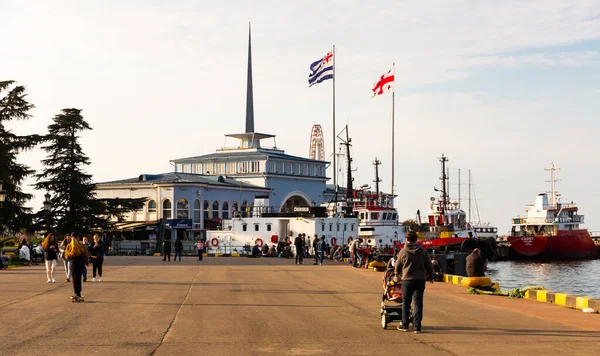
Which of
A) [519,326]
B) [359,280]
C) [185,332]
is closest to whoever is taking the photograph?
[185,332]

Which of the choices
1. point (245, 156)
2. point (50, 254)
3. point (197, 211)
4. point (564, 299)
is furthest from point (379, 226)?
point (564, 299)

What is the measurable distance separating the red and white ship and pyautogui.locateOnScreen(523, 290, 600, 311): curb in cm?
6970

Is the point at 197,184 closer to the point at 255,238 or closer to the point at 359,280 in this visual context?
the point at 255,238

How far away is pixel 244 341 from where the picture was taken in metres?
13.1

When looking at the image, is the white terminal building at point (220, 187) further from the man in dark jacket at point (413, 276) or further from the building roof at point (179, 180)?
the man in dark jacket at point (413, 276)

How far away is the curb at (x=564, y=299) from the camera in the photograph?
1906 cm

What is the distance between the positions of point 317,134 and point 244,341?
105 meters

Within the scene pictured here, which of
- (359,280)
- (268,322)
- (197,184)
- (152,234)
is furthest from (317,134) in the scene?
(268,322)

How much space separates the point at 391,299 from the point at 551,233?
86.2 m

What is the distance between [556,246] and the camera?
303 feet

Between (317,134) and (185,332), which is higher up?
(317,134)

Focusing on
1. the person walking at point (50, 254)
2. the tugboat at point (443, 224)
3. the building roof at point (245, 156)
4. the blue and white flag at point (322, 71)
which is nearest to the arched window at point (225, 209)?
the building roof at point (245, 156)

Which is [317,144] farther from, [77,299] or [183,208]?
[77,299]

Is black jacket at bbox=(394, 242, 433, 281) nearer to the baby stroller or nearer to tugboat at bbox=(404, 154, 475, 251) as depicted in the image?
the baby stroller
